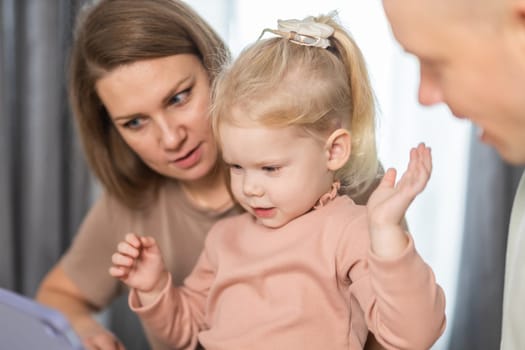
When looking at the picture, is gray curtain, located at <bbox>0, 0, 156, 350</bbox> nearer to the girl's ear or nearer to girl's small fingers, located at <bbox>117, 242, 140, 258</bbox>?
girl's small fingers, located at <bbox>117, 242, 140, 258</bbox>

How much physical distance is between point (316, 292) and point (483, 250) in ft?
3.70

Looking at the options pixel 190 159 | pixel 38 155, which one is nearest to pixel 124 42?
pixel 190 159

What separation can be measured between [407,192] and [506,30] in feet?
0.97

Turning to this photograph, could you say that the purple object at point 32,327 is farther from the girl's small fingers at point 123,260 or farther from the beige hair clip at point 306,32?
the beige hair clip at point 306,32

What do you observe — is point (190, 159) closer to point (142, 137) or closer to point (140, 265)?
point (142, 137)

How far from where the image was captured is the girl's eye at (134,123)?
56.3 inches

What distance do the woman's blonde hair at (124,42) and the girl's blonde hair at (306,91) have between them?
0.21m

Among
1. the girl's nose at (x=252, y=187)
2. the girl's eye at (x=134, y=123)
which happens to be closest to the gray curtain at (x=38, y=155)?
the girl's eye at (x=134, y=123)

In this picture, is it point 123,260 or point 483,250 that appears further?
point 483,250

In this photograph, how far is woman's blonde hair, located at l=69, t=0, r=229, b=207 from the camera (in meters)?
1.37

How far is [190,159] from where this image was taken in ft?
4.68

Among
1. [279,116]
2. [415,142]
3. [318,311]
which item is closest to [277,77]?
[279,116]

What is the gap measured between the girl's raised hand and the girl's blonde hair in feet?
0.78

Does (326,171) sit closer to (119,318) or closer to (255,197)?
(255,197)
